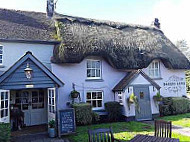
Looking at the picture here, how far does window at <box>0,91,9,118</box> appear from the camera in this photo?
29.2ft

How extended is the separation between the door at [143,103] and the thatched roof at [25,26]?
6.99m

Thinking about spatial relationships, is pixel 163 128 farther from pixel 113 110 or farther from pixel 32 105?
pixel 32 105

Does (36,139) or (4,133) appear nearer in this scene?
(4,133)

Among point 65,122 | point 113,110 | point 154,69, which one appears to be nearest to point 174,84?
point 154,69

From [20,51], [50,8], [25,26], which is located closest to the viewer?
[20,51]

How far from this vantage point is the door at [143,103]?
12955mm

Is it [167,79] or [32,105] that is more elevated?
[167,79]

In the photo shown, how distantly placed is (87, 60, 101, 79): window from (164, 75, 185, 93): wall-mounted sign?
20.3ft

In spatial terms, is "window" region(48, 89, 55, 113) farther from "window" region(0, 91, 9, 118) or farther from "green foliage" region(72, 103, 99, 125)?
"window" region(0, 91, 9, 118)

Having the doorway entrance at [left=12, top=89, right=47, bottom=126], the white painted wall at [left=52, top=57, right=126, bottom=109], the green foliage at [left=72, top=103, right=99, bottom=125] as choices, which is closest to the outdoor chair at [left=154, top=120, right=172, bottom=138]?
the green foliage at [left=72, top=103, right=99, bottom=125]

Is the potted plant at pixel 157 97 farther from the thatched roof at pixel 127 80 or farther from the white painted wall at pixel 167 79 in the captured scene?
the white painted wall at pixel 167 79

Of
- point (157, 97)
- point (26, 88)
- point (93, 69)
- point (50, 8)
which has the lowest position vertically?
point (157, 97)

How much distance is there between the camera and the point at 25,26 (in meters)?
12.9

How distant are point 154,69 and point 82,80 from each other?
650 cm
